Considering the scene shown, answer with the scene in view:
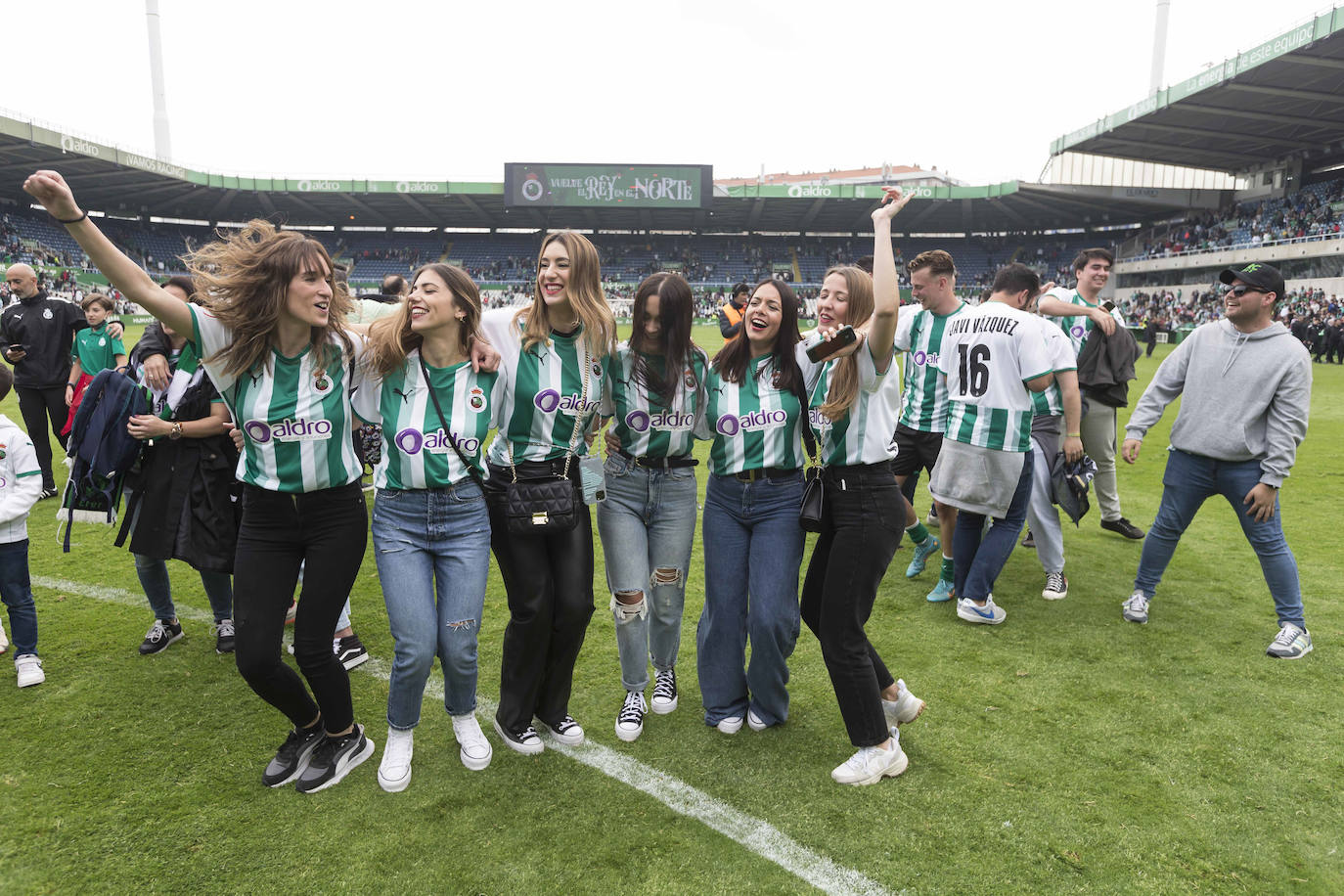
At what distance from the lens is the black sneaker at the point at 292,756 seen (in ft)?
9.68

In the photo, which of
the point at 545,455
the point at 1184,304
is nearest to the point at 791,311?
the point at 545,455

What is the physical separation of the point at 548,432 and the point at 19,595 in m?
2.81

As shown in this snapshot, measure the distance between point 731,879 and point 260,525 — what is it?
2.03 m

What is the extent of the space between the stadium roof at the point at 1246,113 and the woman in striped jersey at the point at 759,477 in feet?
102

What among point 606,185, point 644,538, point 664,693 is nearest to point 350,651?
point 664,693

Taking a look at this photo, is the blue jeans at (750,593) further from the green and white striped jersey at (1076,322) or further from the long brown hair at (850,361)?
the green and white striped jersey at (1076,322)

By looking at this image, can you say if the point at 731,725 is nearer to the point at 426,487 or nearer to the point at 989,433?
the point at 426,487

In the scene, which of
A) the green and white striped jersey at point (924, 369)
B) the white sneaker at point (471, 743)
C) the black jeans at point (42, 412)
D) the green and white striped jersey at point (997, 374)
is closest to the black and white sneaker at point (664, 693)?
the white sneaker at point (471, 743)

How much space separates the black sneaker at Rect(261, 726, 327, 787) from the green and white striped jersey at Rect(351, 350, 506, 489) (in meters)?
1.05

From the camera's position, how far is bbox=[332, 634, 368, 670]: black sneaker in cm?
398

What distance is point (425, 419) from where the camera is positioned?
2898 mm

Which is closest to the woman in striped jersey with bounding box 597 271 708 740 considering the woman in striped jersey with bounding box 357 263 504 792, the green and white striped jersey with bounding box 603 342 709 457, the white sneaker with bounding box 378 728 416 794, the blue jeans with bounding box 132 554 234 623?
the green and white striped jersey with bounding box 603 342 709 457

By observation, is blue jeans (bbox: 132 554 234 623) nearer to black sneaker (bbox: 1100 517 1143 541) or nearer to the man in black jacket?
the man in black jacket

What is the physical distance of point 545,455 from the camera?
3053 mm
